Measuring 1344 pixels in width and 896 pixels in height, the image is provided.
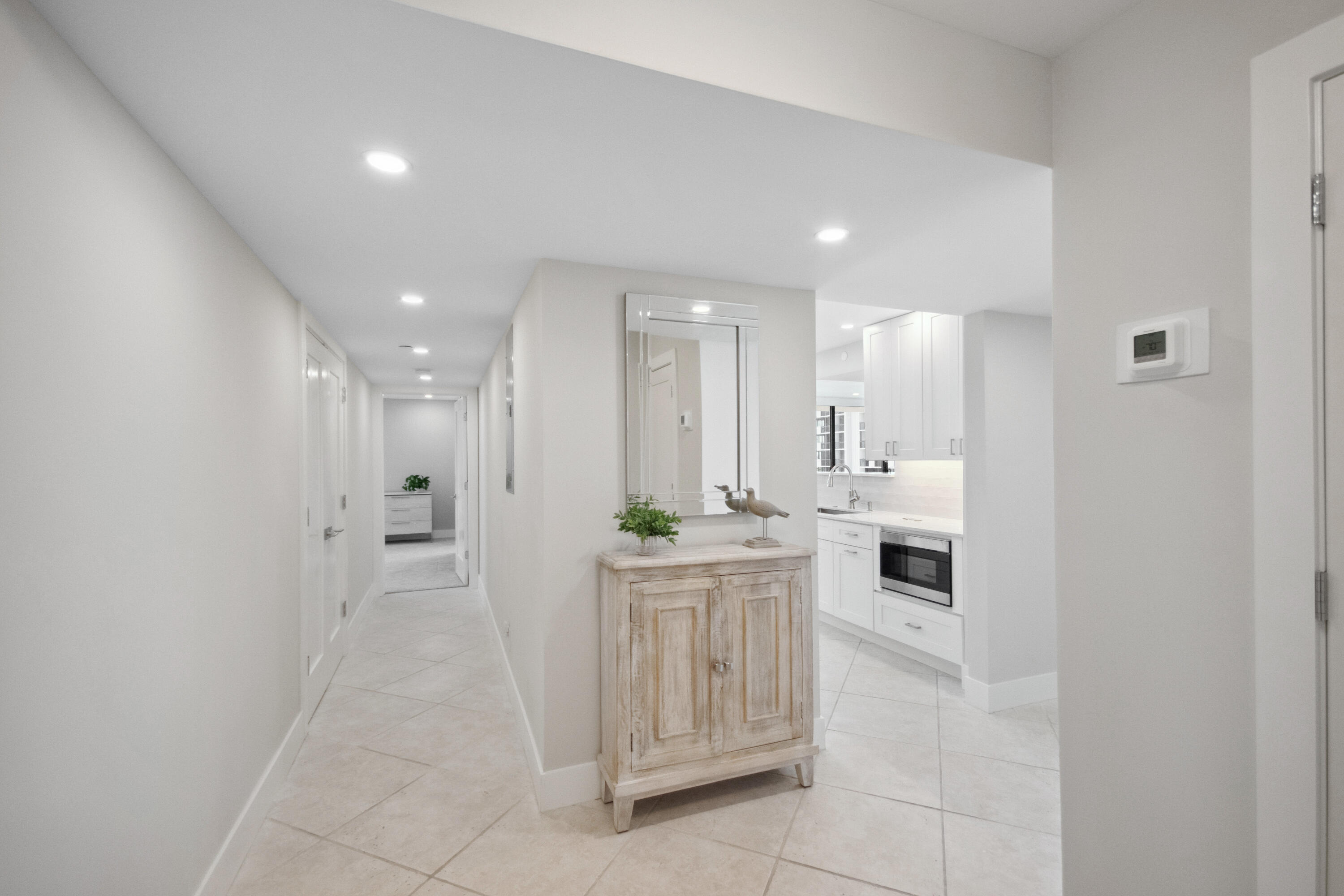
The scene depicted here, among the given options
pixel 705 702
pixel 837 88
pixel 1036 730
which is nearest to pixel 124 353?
pixel 837 88

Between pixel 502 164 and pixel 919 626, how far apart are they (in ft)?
12.5

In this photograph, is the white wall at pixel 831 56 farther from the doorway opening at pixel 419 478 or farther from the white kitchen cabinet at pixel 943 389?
the doorway opening at pixel 419 478

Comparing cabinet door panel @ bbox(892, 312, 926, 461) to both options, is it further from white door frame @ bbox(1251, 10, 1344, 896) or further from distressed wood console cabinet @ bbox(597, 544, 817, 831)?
white door frame @ bbox(1251, 10, 1344, 896)

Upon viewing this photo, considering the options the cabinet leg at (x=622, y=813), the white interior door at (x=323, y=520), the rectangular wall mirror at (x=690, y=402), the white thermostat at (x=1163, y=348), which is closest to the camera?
the white thermostat at (x=1163, y=348)

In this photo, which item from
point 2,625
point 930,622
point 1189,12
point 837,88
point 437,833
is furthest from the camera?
point 930,622

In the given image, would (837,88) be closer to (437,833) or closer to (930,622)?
(437,833)

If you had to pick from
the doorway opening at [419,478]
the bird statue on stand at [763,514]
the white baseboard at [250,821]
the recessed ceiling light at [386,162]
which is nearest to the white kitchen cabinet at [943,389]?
the bird statue on stand at [763,514]

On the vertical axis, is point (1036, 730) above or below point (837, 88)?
below

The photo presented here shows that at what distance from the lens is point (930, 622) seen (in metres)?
4.03

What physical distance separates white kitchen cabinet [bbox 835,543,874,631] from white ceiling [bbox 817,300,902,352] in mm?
1732

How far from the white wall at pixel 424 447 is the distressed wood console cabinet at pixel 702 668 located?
887 cm

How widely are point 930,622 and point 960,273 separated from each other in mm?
2316

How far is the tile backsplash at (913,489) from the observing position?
15.4ft

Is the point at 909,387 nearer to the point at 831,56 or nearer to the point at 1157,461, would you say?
the point at 1157,461
